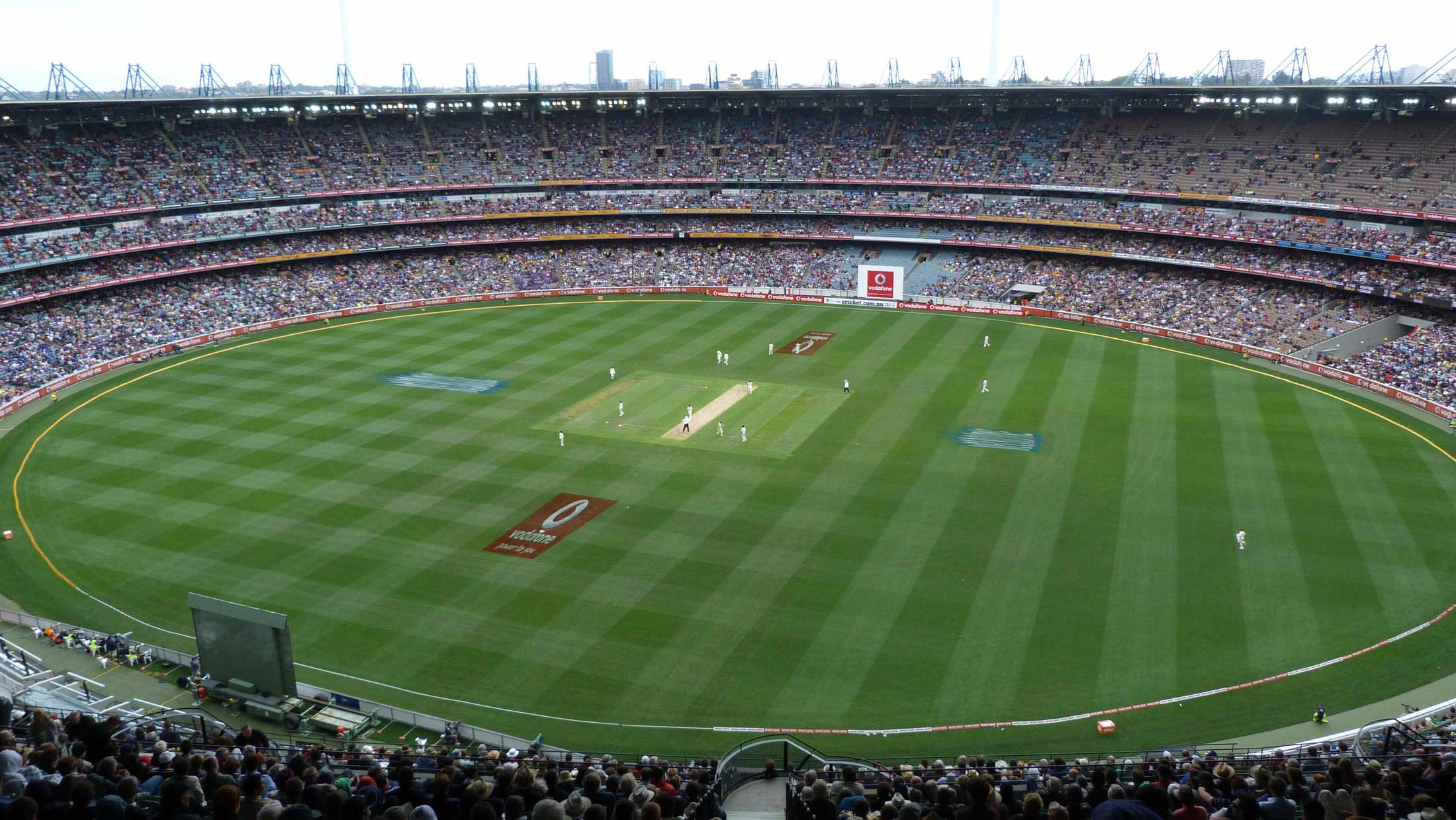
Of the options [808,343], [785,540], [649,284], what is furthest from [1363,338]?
[649,284]

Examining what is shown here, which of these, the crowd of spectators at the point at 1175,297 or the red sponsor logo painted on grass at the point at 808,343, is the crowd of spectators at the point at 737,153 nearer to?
the crowd of spectators at the point at 1175,297

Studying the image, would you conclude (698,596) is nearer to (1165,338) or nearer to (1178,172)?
(1165,338)

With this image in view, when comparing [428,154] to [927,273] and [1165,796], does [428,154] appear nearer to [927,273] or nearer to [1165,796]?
[927,273]

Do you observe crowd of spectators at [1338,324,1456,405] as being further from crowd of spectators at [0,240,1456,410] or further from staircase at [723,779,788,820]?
staircase at [723,779,788,820]

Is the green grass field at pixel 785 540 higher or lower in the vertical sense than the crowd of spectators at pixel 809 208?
lower

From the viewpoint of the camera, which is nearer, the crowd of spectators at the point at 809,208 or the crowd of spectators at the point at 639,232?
the crowd of spectators at the point at 809,208

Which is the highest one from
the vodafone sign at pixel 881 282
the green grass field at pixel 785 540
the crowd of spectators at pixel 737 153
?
the crowd of spectators at pixel 737 153

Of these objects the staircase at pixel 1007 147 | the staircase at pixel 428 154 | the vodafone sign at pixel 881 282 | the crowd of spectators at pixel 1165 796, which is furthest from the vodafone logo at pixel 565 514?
the staircase at pixel 1007 147
